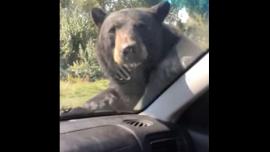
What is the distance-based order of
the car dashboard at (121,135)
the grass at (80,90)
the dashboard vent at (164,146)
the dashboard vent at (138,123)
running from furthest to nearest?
the dashboard vent at (138,123)
the dashboard vent at (164,146)
the grass at (80,90)
the car dashboard at (121,135)

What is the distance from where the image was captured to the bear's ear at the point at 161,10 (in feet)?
8.92

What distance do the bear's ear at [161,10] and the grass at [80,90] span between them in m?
0.45

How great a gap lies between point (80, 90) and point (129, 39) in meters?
0.37

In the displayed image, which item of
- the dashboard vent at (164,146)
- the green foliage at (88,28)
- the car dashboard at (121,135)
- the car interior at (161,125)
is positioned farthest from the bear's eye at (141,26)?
the dashboard vent at (164,146)

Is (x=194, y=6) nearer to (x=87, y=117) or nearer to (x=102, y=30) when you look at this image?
(x=102, y=30)

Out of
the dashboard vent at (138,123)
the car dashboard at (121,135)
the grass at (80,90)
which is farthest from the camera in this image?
the dashboard vent at (138,123)

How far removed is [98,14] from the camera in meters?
2.62

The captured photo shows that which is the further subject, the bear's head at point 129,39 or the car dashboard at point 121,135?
the bear's head at point 129,39

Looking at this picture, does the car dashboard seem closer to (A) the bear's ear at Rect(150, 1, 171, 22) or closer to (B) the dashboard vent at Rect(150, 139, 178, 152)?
(B) the dashboard vent at Rect(150, 139, 178, 152)

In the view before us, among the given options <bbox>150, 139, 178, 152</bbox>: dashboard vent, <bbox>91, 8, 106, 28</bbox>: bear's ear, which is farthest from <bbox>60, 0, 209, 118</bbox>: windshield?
<bbox>150, 139, 178, 152</bbox>: dashboard vent

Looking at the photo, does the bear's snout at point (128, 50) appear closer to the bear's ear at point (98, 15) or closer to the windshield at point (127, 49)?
the windshield at point (127, 49)

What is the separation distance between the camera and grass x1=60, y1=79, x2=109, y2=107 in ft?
8.01

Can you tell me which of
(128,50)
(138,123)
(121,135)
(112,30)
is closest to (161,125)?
(138,123)
